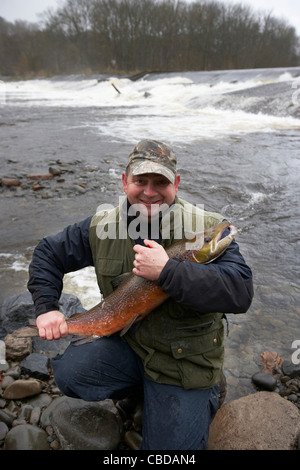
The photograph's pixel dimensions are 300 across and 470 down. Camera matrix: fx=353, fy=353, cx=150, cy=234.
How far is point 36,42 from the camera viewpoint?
68.9 meters

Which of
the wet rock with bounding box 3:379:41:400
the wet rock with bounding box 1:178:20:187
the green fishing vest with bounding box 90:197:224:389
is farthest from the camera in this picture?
the wet rock with bounding box 1:178:20:187

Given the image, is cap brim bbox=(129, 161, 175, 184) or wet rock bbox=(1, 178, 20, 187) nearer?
cap brim bbox=(129, 161, 175, 184)

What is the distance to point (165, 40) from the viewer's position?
57.1 metres

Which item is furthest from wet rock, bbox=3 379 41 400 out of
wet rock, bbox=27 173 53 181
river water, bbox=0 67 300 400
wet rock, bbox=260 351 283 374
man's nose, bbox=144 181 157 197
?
wet rock, bbox=27 173 53 181

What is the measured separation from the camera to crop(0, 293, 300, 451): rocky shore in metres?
2.24

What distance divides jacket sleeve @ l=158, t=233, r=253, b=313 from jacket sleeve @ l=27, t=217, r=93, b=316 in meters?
0.80

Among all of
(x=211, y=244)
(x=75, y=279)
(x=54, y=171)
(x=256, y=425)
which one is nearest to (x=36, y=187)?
(x=54, y=171)

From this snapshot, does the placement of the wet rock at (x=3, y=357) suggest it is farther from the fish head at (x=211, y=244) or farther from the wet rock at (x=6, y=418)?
the fish head at (x=211, y=244)

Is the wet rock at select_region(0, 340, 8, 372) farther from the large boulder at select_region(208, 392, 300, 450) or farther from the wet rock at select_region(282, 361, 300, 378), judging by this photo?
the wet rock at select_region(282, 361, 300, 378)

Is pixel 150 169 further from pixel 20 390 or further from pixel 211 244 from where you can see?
pixel 20 390

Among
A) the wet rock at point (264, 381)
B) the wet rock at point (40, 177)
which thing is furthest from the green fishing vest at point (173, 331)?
the wet rock at point (40, 177)

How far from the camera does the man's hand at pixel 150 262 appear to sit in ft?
6.54

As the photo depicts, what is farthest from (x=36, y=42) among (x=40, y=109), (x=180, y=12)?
(x=40, y=109)
